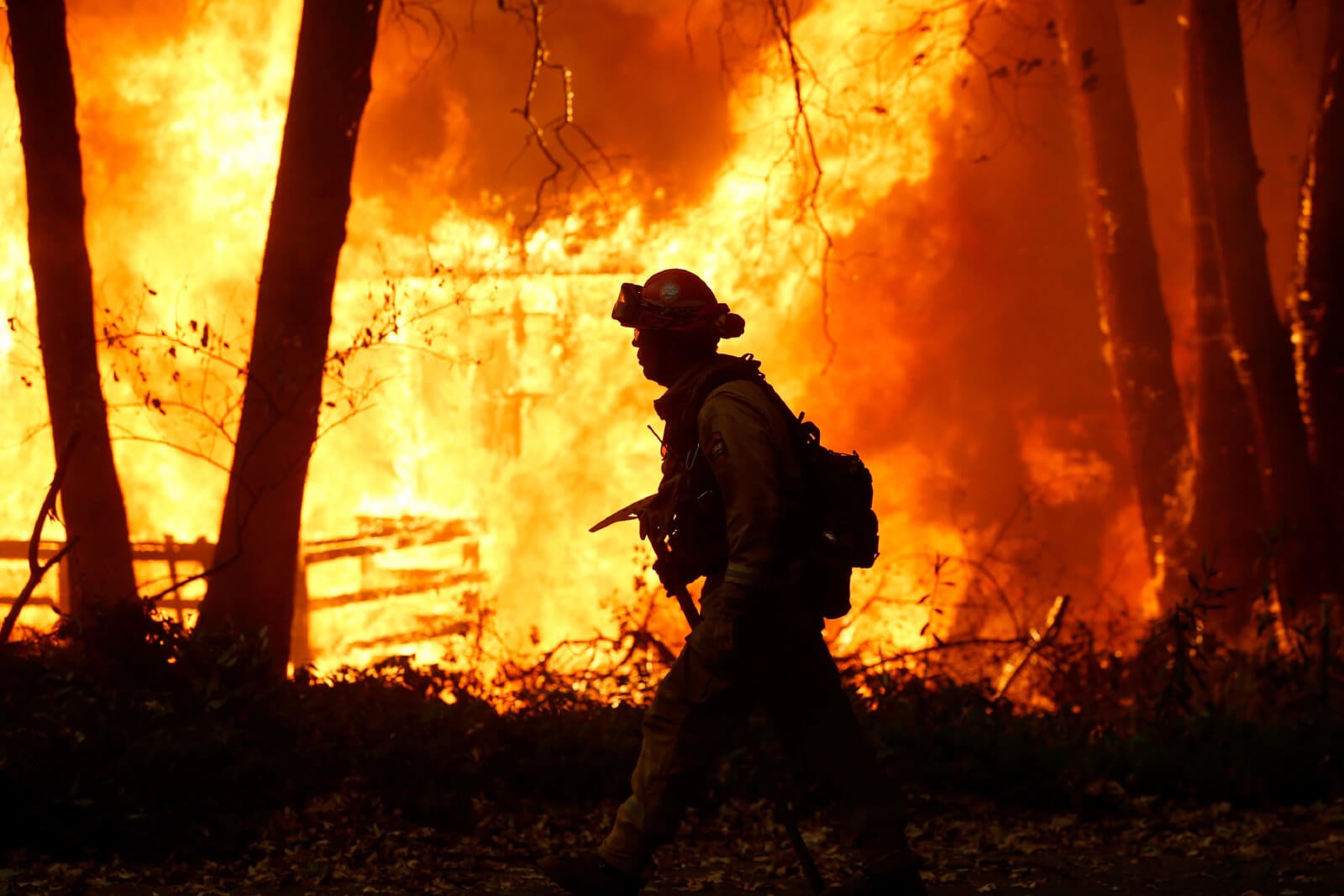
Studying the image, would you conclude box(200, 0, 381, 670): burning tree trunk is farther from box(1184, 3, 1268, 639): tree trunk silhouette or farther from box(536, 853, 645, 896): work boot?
box(1184, 3, 1268, 639): tree trunk silhouette

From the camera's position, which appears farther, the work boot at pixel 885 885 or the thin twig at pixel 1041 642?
the thin twig at pixel 1041 642

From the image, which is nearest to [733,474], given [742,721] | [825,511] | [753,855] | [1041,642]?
[825,511]

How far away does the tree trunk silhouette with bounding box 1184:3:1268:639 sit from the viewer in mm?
10930

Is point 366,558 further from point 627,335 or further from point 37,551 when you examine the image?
point 37,551

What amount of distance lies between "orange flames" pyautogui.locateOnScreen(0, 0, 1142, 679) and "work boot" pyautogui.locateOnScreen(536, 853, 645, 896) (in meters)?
10.6

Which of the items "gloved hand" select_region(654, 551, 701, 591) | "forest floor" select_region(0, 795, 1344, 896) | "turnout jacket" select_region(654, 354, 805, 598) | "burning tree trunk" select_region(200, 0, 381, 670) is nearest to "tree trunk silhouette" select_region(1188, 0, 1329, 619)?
"forest floor" select_region(0, 795, 1344, 896)

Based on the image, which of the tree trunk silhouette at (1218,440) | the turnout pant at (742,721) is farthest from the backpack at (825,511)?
the tree trunk silhouette at (1218,440)

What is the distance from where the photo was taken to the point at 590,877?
4070mm

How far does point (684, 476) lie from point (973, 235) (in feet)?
44.3

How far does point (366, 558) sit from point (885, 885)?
12.6 metres

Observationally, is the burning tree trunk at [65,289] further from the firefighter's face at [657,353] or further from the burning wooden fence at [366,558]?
the burning wooden fence at [366,558]

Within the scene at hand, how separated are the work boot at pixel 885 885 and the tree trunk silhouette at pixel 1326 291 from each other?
680 centimetres

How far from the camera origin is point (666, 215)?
1588 cm

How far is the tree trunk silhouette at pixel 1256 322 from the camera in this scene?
959cm
